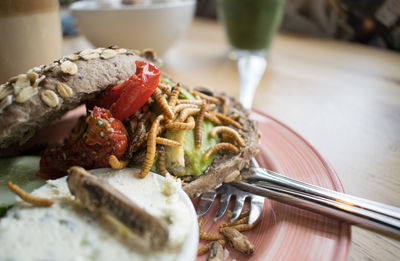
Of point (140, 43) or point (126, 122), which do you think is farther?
point (140, 43)

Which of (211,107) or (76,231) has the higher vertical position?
(211,107)

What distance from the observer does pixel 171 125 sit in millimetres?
1454

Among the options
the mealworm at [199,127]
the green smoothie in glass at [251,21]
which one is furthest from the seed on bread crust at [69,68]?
the green smoothie in glass at [251,21]

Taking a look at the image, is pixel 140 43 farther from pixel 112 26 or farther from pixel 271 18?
pixel 271 18

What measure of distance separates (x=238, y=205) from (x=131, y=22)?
220 cm

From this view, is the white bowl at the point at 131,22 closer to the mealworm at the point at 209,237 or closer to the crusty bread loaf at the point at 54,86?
the crusty bread loaf at the point at 54,86

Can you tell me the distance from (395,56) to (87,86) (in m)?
4.16

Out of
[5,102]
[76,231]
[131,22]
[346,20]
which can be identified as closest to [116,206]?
[76,231]

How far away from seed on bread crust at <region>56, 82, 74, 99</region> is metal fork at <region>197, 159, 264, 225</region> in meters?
0.80

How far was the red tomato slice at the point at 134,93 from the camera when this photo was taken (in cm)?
→ 142

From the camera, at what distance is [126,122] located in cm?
154

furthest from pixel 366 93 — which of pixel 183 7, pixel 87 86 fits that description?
pixel 87 86

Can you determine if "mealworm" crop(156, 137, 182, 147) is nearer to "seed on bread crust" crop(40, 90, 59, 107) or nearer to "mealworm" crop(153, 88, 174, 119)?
"mealworm" crop(153, 88, 174, 119)

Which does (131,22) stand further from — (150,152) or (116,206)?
(116,206)
